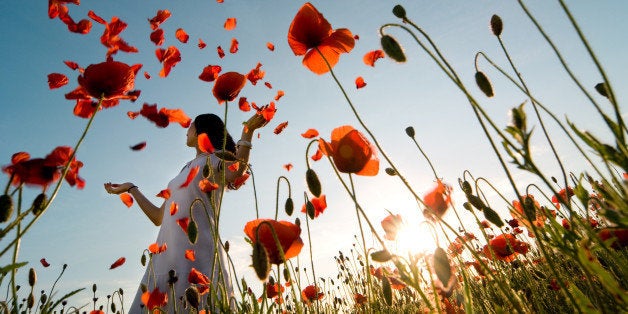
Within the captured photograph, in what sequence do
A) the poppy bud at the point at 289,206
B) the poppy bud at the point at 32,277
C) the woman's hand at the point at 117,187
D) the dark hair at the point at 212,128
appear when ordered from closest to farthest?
the poppy bud at the point at 32,277 → the poppy bud at the point at 289,206 → the woman's hand at the point at 117,187 → the dark hair at the point at 212,128

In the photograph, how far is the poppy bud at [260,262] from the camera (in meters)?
1.22

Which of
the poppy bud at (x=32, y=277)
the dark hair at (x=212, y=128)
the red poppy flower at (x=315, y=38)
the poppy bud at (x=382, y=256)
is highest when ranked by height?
the dark hair at (x=212, y=128)

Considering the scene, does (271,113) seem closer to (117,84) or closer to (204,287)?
(117,84)

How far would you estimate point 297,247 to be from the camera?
153cm

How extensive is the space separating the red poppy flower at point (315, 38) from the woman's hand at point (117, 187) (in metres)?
3.14

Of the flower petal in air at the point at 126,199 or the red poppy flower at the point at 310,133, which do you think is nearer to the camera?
the red poppy flower at the point at 310,133

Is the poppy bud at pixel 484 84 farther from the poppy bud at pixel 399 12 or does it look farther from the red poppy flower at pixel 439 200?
the red poppy flower at pixel 439 200

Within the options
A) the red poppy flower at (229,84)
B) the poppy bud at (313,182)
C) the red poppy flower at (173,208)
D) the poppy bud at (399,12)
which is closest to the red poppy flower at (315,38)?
the red poppy flower at (229,84)

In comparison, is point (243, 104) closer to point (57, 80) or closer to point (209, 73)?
point (209, 73)

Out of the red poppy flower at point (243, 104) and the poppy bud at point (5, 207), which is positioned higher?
the red poppy flower at point (243, 104)

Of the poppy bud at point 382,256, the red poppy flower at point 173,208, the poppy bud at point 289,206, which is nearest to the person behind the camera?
the poppy bud at point 382,256

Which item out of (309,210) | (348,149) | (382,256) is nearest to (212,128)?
(309,210)

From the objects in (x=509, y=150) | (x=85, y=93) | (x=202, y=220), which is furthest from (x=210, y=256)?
(x=509, y=150)

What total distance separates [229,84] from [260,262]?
4.29 feet
